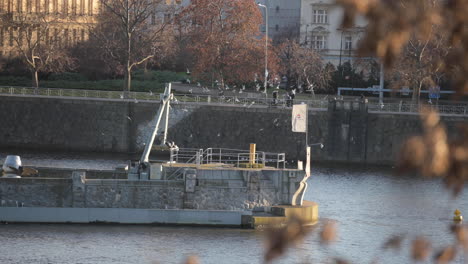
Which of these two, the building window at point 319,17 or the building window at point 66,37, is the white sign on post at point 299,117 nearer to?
the building window at point 66,37

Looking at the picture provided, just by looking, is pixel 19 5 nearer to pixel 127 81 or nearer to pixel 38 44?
pixel 38 44

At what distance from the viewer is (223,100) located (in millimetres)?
63031

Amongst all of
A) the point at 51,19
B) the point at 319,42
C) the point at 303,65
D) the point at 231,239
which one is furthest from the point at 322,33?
the point at 231,239

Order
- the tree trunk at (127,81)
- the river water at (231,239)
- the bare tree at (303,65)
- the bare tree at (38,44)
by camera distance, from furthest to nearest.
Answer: the bare tree at (303,65) < the bare tree at (38,44) < the tree trunk at (127,81) < the river water at (231,239)

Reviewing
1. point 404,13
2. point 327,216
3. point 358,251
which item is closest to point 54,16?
point 327,216

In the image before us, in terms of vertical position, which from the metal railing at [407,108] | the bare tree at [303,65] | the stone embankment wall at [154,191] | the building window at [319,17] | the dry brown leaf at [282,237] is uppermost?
the building window at [319,17]

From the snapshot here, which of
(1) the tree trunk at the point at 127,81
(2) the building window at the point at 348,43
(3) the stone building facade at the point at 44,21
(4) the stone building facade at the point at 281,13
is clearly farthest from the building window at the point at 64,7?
(2) the building window at the point at 348,43

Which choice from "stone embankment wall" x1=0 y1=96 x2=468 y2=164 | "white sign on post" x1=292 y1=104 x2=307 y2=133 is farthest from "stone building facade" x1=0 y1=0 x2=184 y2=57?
"white sign on post" x1=292 y1=104 x2=307 y2=133

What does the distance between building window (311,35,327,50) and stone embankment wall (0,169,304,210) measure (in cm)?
4895

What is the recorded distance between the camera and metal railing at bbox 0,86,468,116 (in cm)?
6069

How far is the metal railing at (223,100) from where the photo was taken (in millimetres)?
60688

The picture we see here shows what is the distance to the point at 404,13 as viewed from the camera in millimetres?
6875

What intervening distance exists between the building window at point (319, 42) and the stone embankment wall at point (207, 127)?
24324mm

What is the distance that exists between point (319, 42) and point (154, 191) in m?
50.6
